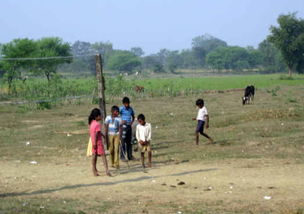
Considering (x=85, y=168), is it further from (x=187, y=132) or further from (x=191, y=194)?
(x=187, y=132)

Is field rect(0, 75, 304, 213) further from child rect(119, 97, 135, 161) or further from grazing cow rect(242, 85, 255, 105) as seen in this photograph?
grazing cow rect(242, 85, 255, 105)

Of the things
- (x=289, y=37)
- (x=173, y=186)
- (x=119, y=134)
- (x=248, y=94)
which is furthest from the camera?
(x=289, y=37)

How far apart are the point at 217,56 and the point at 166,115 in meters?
103

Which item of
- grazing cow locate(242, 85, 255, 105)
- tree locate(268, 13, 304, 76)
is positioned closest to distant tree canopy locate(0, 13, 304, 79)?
tree locate(268, 13, 304, 76)

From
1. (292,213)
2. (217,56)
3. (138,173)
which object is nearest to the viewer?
(292,213)

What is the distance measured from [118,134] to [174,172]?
1561mm

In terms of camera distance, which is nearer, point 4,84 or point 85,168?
point 85,168

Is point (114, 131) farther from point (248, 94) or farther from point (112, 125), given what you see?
point (248, 94)

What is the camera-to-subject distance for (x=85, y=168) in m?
13.6

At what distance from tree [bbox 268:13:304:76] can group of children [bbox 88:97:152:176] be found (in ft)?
194

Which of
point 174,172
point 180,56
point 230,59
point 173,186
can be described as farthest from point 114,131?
point 180,56

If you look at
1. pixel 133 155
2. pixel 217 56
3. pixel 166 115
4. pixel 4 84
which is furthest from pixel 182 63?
pixel 133 155

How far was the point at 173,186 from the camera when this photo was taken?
1087cm

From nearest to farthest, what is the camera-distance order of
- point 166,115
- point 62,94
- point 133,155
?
point 133,155 → point 166,115 → point 62,94
